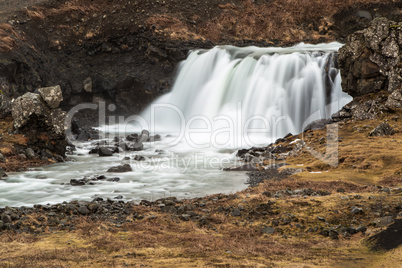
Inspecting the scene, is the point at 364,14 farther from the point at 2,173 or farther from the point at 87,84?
the point at 2,173

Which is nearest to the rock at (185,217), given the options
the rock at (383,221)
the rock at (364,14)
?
the rock at (383,221)

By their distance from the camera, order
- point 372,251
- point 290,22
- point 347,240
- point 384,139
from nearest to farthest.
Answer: point 372,251, point 347,240, point 384,139, point 290,22

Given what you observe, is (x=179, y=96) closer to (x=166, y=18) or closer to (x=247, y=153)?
(x=166, y=18)

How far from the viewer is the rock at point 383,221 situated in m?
7.62

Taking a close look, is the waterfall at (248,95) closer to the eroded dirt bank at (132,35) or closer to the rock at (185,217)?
the eroded dirt bank at (132,35)

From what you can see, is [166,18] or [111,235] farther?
[166,18]

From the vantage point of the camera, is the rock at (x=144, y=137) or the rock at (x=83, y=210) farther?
the rock at (x=144, y=137)

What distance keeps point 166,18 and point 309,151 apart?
23448mm

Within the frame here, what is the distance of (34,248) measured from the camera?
22.6 feet

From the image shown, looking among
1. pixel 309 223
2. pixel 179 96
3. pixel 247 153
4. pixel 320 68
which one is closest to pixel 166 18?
pixel 179 96

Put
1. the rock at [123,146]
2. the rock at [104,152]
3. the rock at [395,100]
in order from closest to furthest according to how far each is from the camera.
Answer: the rock at [395,100] → the rock at [104,152] → the rock at [123,146]

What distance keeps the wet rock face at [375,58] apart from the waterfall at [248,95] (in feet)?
12.9

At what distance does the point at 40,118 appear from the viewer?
56.9 ft

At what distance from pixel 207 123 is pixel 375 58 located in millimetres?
12144
